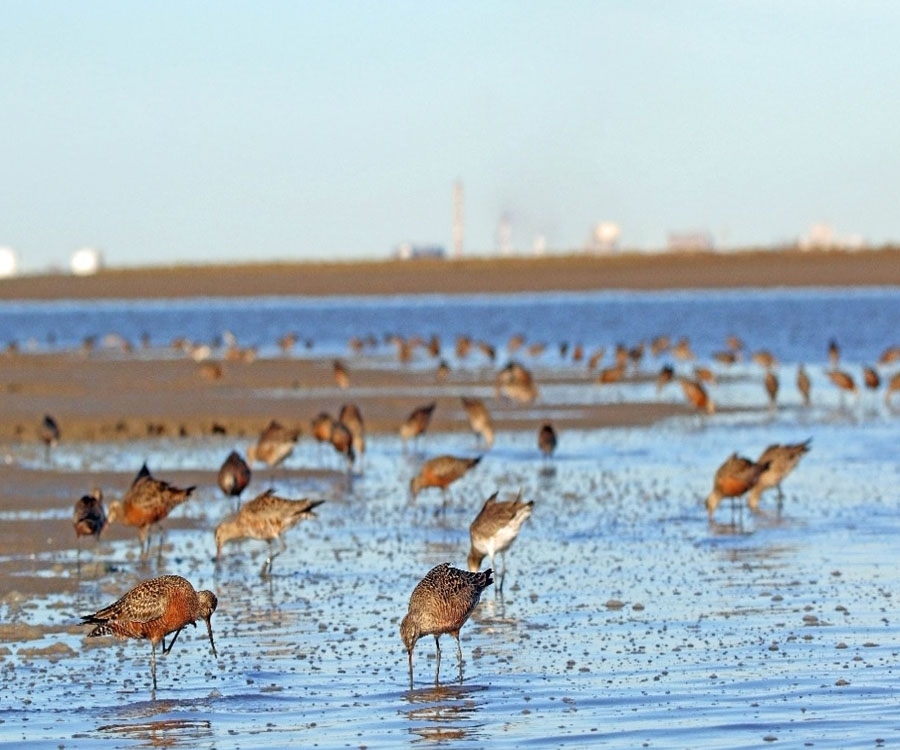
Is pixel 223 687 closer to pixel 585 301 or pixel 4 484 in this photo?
pixel 4 484

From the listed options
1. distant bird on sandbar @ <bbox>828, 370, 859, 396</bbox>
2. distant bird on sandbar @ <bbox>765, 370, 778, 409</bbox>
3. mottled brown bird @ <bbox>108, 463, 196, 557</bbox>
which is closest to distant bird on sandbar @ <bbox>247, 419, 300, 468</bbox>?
mottled brown bird @ <bbox>108, 463, 196, 557</bbox>

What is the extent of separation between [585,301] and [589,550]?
2485 inches

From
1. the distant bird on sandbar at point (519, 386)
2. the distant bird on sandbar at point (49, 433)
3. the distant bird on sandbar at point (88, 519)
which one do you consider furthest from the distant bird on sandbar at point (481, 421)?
the distant bird on sandbar at point (88, 519)

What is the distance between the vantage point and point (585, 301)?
77.6 meters

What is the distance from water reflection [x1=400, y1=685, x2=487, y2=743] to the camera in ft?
30.8

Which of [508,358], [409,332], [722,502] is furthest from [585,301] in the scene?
[722,502]

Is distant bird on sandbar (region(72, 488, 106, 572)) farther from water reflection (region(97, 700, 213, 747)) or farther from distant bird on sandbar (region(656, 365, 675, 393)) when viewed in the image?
distant bird on sandbar (region(656, 365, 675, 393))

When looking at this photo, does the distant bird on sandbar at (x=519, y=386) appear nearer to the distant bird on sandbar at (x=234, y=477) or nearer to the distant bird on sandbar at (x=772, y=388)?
the distant bird on sandbar at (x=772, y=388)

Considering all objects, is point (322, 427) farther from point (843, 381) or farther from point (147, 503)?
point (843, 381)

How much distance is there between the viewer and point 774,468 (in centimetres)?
1728

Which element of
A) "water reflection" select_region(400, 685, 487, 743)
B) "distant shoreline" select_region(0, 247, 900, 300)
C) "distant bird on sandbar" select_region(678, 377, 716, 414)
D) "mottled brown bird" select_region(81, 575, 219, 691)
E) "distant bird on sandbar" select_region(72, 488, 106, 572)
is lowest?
"water reflection" select_region(400, 685, 487, 743)

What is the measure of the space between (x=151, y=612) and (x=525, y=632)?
2657mm

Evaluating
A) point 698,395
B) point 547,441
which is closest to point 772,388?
point 698,395

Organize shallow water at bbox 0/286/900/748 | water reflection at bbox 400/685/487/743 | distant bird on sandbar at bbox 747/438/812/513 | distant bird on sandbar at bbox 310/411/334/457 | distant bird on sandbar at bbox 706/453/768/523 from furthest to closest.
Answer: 1. distant bird on sandbar at bbox 310/411/334/457
2. distant bird on sandbar at bbox 747/438/812/513
3. distant bird on sandbar at bbox 706/453/768/523
4. shallow water at bbox 0/286/900/748
5. water reflection at bbox 400/685/487/743
